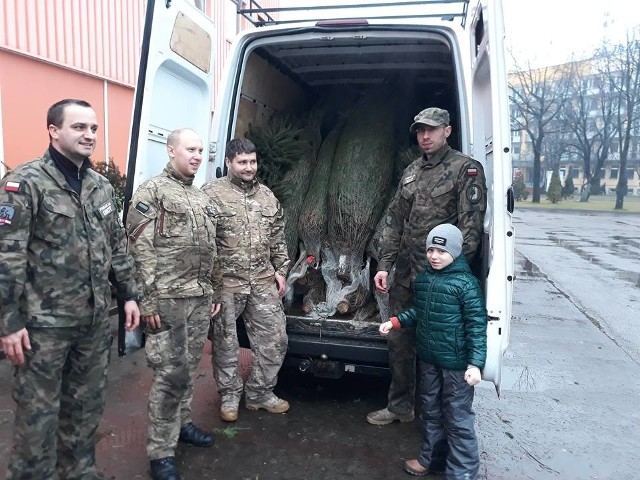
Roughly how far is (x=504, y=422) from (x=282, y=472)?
66.4 inches

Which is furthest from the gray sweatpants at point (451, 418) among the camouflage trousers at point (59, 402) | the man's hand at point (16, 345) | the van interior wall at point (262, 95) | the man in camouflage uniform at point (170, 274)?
the van interior wall at point (262, 95)

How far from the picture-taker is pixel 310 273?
416cm

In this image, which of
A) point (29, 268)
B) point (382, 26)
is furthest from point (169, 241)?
point (382, 26)

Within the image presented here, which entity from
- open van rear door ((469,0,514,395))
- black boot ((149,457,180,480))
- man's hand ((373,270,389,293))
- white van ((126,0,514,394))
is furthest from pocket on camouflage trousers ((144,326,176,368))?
open van rear door ((469,0,514,395))

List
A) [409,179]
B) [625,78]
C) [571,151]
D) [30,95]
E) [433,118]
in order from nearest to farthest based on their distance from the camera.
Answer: [433,118] → [409,179] → [30,95] → [625,78] → [571,151]

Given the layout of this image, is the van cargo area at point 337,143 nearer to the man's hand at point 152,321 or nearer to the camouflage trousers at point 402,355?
the camouflage trousers at point 402,355

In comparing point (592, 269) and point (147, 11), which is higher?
point (147, 11)

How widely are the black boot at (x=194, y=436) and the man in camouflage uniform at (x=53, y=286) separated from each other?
2.52 ft

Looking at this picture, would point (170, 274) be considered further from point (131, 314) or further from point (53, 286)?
point (53, 286)

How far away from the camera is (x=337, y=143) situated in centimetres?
487

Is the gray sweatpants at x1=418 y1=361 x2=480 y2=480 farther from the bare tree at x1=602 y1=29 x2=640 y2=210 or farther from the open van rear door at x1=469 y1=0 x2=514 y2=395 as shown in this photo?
the bare tree at x1=602 y1=29 x2=640 y2=210

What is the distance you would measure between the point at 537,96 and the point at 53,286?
3986cm

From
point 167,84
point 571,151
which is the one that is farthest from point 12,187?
point 571,151

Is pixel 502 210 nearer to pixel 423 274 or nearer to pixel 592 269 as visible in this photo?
pixel 423 274
